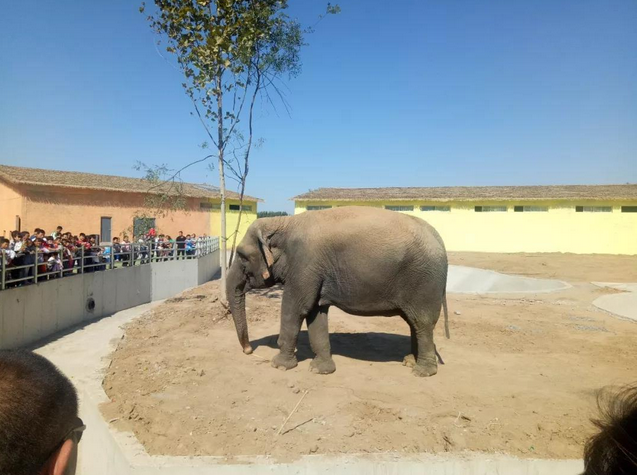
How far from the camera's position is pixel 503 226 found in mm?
29000

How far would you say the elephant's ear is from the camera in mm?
7125

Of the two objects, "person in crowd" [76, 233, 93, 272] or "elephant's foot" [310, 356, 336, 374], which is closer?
"elephant's foot" [310, 356, 336, 374]

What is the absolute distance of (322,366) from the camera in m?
6.70

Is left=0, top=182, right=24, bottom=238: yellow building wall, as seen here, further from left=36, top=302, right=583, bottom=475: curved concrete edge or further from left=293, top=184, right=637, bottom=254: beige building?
left=36, top=302, right=583, bottom=475: curved concrete edge

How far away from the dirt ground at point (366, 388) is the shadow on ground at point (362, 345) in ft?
0.07

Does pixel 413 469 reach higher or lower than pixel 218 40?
lower

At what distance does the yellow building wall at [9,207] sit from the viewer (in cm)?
1941

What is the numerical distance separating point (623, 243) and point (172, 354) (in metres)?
29.9

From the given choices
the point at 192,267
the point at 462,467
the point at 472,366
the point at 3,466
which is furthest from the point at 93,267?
the point at 3,466

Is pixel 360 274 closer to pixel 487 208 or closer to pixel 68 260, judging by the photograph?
pixel 68 260

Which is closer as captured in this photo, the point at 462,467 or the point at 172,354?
the point at 462,467

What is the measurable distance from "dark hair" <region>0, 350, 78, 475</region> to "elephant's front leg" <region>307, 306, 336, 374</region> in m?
5.71

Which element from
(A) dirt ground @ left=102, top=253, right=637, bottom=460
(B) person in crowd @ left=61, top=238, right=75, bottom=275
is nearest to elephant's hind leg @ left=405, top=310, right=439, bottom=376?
(A) dirt ground @ left=102, top=253, right=637, bottom=460

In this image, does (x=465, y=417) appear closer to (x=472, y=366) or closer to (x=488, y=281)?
(x=472, y=366)
